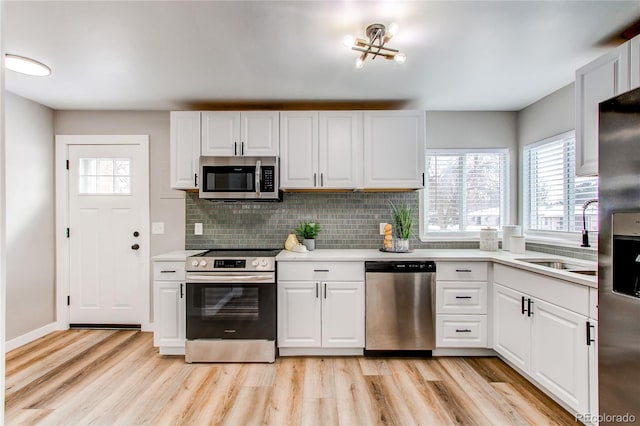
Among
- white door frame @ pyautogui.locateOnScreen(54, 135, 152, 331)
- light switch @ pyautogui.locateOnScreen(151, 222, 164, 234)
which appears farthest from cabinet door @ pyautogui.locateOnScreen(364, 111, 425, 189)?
white door frame @ pyautogui.locateOnScreen(54, 135, 152, 331)

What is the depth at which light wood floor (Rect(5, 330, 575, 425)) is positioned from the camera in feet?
6.40

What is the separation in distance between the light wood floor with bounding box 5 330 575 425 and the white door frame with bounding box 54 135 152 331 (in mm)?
545

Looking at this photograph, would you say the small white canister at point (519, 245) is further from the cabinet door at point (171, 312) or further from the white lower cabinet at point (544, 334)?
the cabinet door at point (171, 312)

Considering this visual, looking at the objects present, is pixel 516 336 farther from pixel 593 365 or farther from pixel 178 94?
pixel 178 94

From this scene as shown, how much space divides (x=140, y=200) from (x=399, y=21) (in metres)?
3.01

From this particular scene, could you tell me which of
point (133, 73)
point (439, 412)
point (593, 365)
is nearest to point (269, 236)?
point (133, 73)

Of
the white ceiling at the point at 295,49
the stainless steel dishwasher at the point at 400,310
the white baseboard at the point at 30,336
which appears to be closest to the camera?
the white ceiling at the point at 295,49

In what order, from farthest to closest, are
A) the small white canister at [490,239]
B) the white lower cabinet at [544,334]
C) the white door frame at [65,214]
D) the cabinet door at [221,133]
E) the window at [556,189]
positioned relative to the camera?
the white door frame at [65,214]
the small white canister at [490,239]
the cabinet door at [221,133]
the window at [556,189]
the white lower cabinet at [544,334]

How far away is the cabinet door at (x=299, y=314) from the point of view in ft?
9.05

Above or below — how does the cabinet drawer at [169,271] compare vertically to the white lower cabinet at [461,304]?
above

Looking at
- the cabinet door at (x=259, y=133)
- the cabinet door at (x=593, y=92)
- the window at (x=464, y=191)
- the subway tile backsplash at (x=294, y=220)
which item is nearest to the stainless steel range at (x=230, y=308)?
the subway tile backsplash at (x=294, y=220)

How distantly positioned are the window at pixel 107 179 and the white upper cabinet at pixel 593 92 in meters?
4.01

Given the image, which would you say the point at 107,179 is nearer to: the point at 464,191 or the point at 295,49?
the point at 295,49

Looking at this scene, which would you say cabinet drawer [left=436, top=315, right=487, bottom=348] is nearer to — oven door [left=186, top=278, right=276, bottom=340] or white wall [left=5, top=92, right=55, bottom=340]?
oven door [left=186, top=278, right=276, bottom=340]
